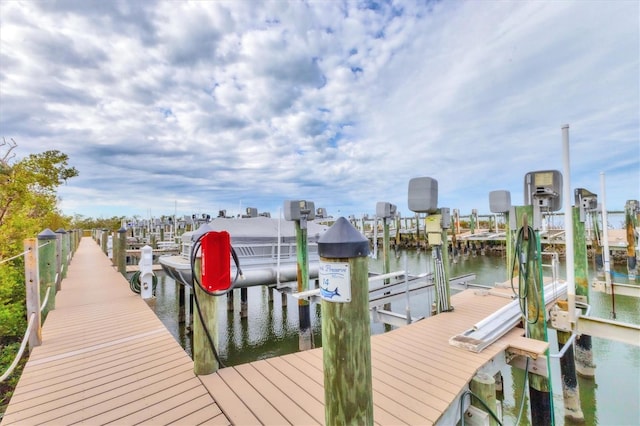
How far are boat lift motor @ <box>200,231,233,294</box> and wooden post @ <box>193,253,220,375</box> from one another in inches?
3.4

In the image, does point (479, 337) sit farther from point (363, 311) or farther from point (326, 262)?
point (326, 262)

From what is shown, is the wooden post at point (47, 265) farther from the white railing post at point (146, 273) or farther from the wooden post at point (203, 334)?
the wooden post at point (203, 334)

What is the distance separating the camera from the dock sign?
5.25 feet

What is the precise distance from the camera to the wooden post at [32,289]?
3453mm

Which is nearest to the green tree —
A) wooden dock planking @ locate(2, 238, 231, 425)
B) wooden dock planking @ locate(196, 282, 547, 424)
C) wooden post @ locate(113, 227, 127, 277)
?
wooden dock planking @ locate(2, 238, 231, 425)

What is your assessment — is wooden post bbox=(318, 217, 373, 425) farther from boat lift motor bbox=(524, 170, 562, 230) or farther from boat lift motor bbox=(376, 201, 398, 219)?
boat lift motor bbox=(376, 201, 398, 219)

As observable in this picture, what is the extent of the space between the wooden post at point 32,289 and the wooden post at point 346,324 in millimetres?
3764

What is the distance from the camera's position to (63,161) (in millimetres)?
12602

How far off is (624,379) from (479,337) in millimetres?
4602

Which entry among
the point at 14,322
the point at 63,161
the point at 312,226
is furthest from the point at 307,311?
the point at 63,161

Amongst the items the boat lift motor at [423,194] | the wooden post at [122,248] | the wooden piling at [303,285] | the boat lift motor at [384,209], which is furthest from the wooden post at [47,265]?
the boat lift motor at [384,209]

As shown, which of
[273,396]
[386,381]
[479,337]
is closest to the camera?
[273,396]

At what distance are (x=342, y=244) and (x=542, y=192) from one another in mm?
3278

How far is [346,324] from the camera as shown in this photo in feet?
5.32
